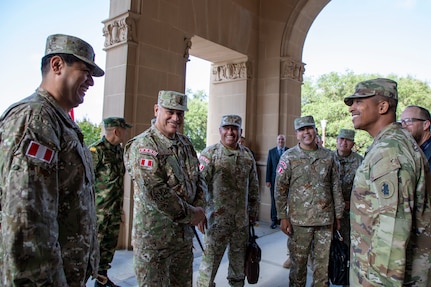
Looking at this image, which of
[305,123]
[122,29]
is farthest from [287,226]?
[122,29]

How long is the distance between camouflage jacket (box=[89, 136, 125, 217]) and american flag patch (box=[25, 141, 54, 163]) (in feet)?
7.22

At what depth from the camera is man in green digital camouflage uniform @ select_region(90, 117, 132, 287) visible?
3.23m

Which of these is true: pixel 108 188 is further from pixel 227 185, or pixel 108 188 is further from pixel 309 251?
pixel 309 251

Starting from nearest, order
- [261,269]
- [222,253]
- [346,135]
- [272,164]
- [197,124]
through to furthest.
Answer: [222,253], [261,269], [346,135], [272,164], [197,124]

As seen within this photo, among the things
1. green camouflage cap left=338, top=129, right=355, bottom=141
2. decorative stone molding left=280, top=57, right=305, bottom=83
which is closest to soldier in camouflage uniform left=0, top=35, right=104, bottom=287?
green camouflage cap left=338, top=129, right=355, bottom=141

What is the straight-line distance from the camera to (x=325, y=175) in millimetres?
3123

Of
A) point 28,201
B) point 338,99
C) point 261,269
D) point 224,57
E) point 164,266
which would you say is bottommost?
point 261,269

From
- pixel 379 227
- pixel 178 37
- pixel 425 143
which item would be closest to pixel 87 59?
pixel 379 227

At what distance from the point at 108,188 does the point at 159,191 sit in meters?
1.41

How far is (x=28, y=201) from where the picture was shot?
1.05m

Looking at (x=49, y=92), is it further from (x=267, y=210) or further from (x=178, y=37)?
(x=267, y=210)

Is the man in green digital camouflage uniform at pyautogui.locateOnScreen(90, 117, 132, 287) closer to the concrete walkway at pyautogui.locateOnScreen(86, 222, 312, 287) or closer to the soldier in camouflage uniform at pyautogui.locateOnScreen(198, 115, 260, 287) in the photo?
the concrete walkway at pyautogui.locateOnScreen(86, 222, 312, 287)

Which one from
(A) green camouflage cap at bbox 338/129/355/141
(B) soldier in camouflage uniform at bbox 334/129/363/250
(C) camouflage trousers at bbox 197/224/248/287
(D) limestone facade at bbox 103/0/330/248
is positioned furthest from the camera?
(D) limestone facade at bbox 103/0/330/248

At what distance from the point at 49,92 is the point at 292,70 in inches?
240
